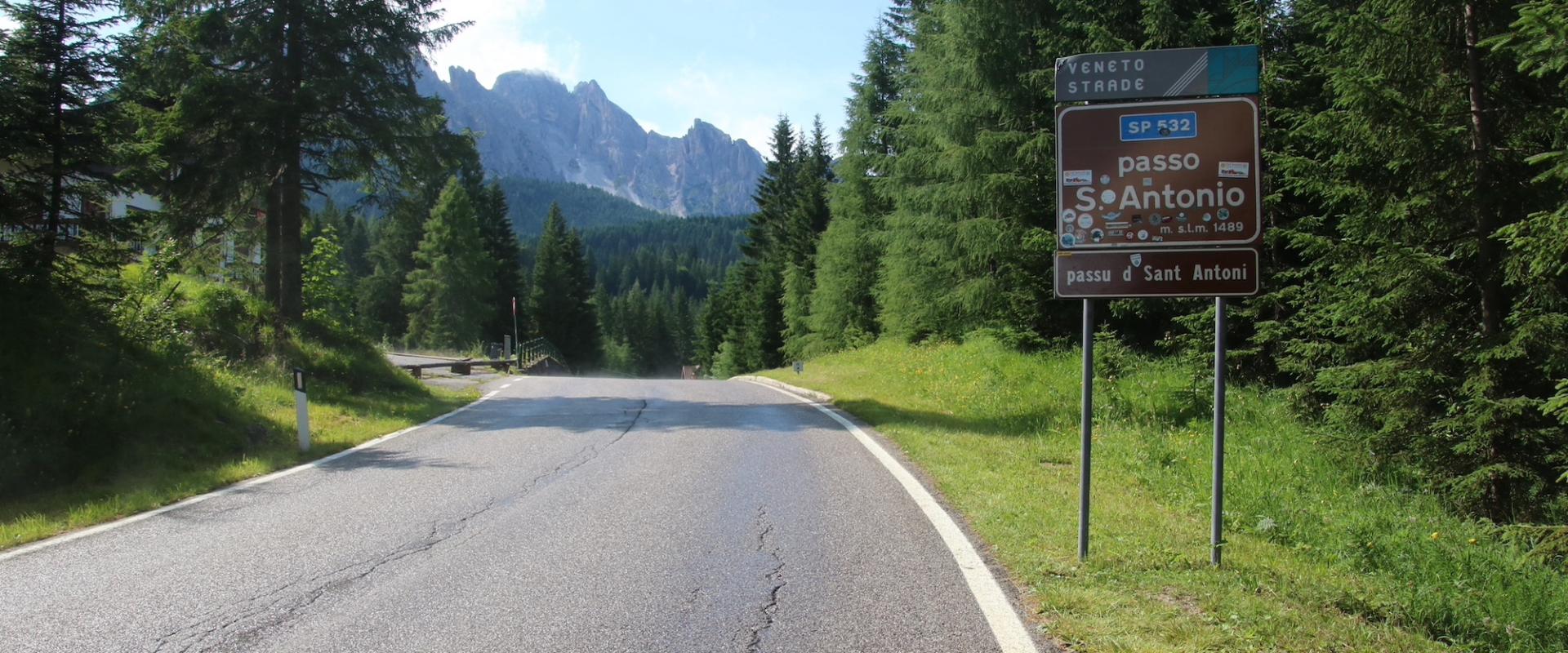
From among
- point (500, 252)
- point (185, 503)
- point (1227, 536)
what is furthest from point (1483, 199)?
point (500, 252)

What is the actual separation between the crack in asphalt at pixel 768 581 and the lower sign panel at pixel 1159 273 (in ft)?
7.78

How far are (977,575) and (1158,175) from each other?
2542mm

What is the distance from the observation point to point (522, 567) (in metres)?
5.24

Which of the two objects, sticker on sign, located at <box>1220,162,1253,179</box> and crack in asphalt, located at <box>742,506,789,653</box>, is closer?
crack in asphalt, located at <box>742,506,789,653</box>

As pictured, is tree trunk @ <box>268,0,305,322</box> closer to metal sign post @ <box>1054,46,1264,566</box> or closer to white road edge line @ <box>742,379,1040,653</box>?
white road edge line @ <box>742,379,1040,653</box>

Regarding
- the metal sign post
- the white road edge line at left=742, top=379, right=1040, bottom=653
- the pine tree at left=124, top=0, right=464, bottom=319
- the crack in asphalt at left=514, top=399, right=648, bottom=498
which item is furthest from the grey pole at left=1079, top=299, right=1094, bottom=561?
the pine tree at left=124, top=0, right=464, bottom=319

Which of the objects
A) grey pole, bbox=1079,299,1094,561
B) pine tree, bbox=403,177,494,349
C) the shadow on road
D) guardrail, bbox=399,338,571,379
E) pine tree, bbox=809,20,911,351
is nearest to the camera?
grey pole, bbox=1079,299,1094,561

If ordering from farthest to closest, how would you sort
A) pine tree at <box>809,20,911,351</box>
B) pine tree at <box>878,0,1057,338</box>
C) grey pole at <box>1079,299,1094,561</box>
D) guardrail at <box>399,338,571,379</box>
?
pine tree at <box>809,20,911,351</box>, guardrail at <box>399,338,571,379</box>, pine tree at <box>878,0,1057,338</box>, grey pole at <box>1079,299,1094,561</box>

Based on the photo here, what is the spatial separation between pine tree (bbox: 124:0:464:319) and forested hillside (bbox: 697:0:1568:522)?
38.6 ft

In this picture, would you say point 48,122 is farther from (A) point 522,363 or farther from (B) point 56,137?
(A) point 522,363

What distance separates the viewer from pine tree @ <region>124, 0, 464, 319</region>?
16234 millimetres

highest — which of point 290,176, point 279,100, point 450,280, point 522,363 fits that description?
point 279,100

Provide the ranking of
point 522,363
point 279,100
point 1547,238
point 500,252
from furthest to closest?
point 500,252 → point 522,363 → point 279,100 → point 1547,238

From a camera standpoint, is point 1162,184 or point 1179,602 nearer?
point 1179,602
